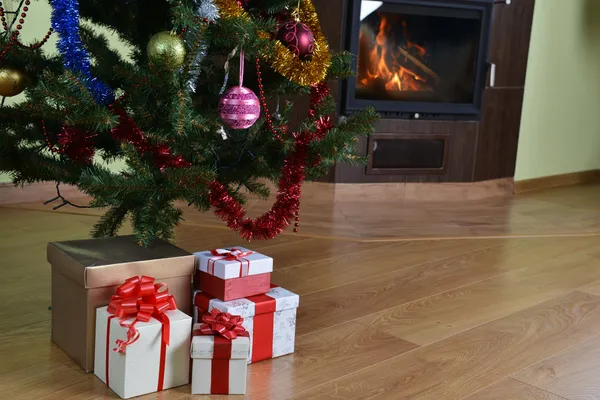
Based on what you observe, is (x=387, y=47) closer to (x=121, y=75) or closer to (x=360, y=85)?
(x=360, y=85)

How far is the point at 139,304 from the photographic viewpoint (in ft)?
4.75

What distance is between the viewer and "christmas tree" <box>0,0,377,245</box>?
1.50m

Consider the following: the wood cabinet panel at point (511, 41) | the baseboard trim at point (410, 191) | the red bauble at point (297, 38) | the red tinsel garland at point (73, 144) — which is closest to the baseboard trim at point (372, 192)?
the baseboard trim at point (410, 191)

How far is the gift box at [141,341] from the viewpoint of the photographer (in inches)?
55.7

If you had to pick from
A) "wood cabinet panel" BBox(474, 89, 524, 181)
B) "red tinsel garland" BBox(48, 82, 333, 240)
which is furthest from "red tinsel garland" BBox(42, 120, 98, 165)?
"wood cabinet panel" BBox(474, 89, 524, 181)

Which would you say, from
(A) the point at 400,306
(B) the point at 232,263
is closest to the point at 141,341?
(B) the point at 232,263

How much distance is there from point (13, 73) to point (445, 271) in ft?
4.88

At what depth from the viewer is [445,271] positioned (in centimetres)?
243

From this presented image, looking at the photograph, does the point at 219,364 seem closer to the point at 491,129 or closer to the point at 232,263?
the point at 232,263

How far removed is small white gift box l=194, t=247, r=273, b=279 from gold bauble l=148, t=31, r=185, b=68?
44 centimetres

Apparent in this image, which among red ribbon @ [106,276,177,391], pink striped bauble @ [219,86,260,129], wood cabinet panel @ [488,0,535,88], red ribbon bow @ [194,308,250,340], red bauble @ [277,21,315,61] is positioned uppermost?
wood cabinet panel @ [488,0,535,88]

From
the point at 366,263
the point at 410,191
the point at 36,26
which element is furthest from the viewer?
the point at 410,191

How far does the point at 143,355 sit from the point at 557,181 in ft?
11.6

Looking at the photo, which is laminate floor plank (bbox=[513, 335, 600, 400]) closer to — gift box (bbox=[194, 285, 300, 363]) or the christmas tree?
gift box (bbox=[194, 285, 300, 363])
